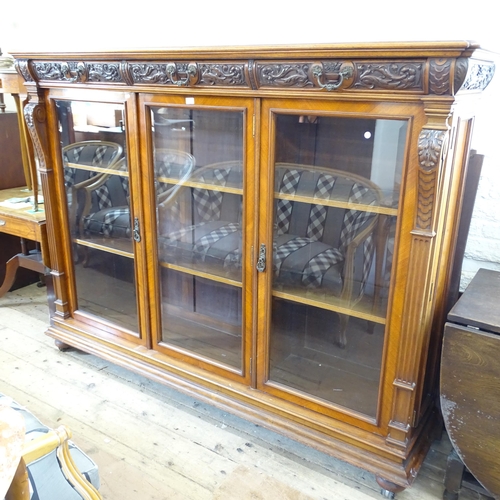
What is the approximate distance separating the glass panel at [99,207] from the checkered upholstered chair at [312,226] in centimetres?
40

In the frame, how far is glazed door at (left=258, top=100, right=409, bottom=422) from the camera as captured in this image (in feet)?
4.71

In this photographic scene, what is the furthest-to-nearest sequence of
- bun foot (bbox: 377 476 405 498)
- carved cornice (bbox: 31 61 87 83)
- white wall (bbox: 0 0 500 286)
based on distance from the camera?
carved cornice (bbox: 31 61 87 83) → white wall (bbox: 0 0 500 286) → bun foot (bbox: 377 476 405 498)

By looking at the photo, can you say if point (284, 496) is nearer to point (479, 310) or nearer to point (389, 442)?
point (389, 442)

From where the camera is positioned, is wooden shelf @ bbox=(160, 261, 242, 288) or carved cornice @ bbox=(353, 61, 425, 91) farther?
wooden shelf @ bbox=(160, 261, 242, 288)

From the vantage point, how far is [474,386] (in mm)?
1369

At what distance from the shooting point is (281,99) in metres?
1.47

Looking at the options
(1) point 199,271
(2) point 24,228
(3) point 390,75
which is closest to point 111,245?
(1) point 199,271

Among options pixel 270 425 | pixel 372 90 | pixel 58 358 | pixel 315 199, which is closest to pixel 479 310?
pixel 315 199

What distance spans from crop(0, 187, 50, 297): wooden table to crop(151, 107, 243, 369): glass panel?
739 millimetres

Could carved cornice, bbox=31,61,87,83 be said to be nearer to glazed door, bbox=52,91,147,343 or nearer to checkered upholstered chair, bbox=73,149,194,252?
Answer: glazed door, bbox=52,91,147,343

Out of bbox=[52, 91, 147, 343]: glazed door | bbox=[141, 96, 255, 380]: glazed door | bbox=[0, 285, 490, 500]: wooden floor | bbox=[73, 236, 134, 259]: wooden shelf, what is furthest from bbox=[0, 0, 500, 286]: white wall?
bbox=[0, 285, 490, 500]: wooden floor

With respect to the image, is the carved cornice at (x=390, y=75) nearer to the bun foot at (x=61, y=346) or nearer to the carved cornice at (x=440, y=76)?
the carved cornice at (x=440, y=76)

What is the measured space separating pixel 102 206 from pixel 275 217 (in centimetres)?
90

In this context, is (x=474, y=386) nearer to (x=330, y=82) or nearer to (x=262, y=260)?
(x=262, y=260)
